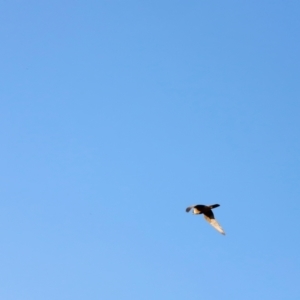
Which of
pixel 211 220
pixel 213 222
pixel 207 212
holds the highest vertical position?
pixel 207 212

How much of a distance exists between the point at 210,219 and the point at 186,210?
209cm

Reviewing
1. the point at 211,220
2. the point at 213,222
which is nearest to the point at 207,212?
the point at 211,220

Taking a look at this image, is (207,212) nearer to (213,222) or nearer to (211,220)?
(211,220)

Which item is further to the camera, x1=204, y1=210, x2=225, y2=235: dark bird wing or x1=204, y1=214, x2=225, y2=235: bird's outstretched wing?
x1=204, y1=210, x2=225, y2=235: dark bird wing

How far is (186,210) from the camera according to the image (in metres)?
28.9

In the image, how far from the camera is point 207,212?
29969 mm

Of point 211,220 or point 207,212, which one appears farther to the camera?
point 211,220

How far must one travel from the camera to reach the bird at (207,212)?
2934cm

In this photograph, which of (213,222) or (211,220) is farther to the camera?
(211,220)

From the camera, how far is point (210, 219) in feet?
98.9

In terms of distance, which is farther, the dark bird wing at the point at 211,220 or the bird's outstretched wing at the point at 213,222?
the dark bird wing at the point at 211,220

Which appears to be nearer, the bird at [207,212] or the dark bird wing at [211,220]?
the bird at [207,212]

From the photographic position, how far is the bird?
29.3m

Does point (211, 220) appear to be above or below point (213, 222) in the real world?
above
